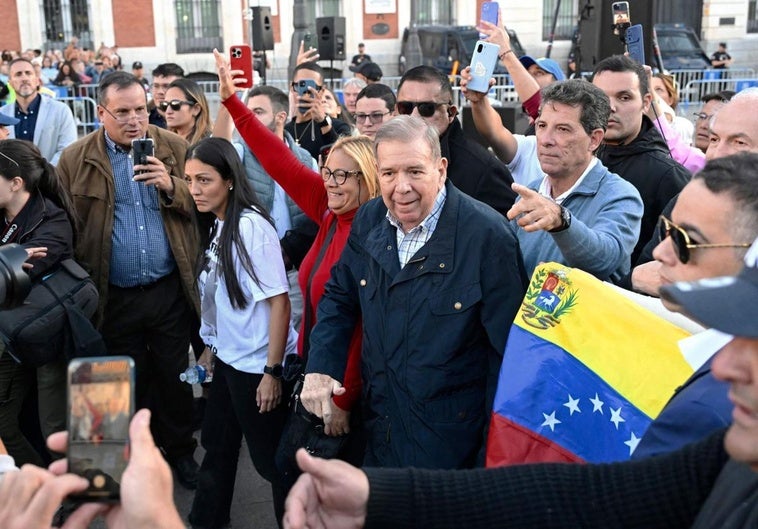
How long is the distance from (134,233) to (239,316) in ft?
3.17

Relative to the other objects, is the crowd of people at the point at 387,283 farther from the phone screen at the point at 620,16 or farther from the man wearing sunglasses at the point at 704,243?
the phone screen at the point at 620,16

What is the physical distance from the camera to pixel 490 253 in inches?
109

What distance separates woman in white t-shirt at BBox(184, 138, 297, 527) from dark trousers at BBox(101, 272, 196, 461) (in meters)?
0.56

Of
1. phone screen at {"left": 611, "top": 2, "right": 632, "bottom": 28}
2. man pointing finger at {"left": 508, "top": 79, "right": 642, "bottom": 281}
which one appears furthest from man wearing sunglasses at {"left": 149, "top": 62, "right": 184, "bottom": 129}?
man pointing finger at {"left": 508, "top": 79, "right": 642, "bottom": 281}

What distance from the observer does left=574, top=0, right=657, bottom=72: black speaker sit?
6.75m

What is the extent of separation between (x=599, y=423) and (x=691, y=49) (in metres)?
22.7

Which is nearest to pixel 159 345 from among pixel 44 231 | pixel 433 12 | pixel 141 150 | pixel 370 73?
pixel 44 231

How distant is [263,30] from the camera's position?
42.4 ft

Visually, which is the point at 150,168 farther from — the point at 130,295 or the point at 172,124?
the point at 172,124

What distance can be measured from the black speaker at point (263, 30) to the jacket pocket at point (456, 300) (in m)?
10.7

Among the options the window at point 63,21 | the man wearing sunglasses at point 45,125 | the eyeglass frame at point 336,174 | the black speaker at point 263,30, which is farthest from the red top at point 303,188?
the window at point 63,21

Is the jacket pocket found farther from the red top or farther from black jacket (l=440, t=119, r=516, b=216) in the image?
black jacket (l=440, t=119, r=516, b=216)

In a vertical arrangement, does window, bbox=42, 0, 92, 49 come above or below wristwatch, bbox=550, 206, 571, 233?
A: above

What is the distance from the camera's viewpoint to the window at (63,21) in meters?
29.8
